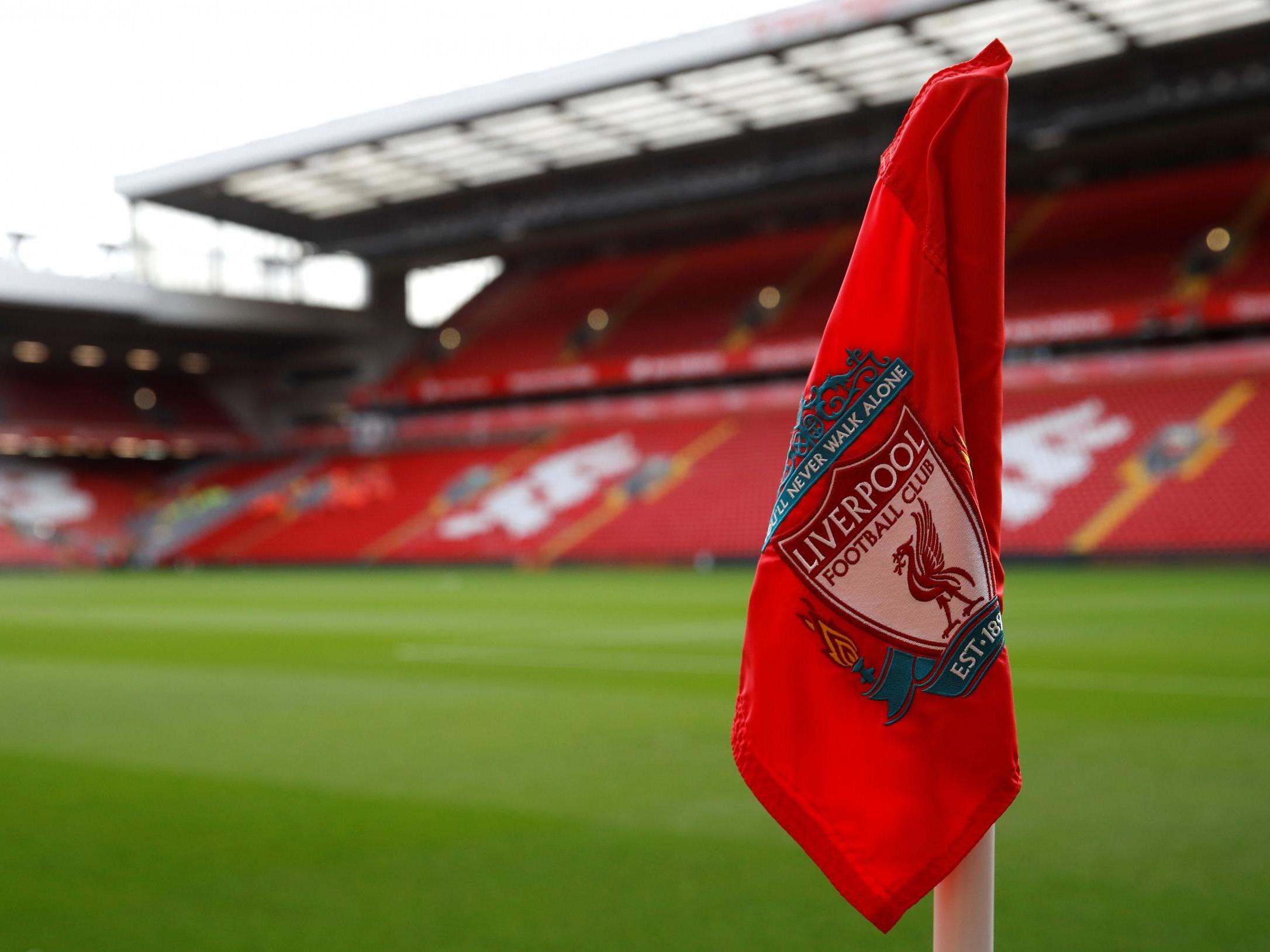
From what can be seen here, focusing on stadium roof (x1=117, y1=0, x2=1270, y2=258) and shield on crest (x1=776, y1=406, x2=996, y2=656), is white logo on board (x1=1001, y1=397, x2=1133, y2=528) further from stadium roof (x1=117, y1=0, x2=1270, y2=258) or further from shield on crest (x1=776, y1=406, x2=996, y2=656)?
shield on crest (x1=776, y1=406, x2=996, y2=656)

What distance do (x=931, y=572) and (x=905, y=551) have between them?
1.6 inches

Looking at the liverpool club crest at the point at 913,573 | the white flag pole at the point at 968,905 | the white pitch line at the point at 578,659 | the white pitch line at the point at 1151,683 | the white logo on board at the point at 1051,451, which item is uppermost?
A: the liverpool club crest at the point at 913,573

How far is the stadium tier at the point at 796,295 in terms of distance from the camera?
2805 centimetres

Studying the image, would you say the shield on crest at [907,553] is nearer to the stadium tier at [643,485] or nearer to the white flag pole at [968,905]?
the white flag pole at [968,905]

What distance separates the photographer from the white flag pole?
5.34ft

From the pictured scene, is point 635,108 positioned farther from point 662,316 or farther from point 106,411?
point 106,411

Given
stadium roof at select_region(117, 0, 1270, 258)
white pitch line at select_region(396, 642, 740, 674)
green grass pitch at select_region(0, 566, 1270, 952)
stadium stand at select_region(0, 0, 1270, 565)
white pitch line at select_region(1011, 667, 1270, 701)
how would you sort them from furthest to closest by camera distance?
stadium stand at select_region(0, 0, 1270, 565) → stadium roof at select_region(117, 0, 1270, 258) → white pitch line at select_region(396, 642, 740, 674) → white pitch line at select_region(1011, 667, 1270, 701) → green grass pitch at select_region(0, 566, 1270, 952)

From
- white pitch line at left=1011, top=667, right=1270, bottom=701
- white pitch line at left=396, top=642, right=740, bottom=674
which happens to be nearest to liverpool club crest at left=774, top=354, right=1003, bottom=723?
white pitch line at left=1011, top=667, right=1270, bottom=701

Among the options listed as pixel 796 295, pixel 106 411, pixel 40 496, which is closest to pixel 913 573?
pixel 796 295

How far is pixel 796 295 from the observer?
112 feet

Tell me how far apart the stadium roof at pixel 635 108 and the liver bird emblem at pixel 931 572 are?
21.5 m

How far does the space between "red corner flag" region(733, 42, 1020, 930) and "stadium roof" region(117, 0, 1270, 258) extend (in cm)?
2138

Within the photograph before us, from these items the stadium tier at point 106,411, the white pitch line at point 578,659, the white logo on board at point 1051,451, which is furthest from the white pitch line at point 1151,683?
the stadium tier at point 106,411

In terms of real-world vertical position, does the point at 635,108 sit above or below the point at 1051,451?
above
